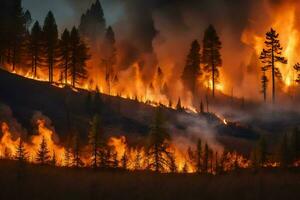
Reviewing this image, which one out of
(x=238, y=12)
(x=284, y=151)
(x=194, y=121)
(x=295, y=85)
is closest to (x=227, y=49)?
(x=238, y=12)

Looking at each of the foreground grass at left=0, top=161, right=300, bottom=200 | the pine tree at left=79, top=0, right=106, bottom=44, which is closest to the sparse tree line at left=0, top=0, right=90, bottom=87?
the pine tree at left=79, top=0, right=106, bottom=44

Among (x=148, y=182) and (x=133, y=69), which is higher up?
(x=133, y=69)

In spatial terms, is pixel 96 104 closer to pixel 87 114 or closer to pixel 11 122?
pixel 87 114

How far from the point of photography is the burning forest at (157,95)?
4509cm

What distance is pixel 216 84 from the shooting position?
91.2 meters

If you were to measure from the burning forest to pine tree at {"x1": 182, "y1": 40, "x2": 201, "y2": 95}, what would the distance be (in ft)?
0.72

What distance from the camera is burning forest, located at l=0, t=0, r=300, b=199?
45.1m

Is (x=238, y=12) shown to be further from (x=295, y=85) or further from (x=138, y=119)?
(x=138, y=119)

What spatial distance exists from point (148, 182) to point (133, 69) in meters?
89.0

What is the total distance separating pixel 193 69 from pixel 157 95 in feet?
27.0

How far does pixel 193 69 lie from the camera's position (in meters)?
89.6

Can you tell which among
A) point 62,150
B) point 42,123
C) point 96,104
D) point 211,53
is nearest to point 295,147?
point 62,150

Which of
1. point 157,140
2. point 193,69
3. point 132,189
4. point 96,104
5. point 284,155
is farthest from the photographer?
point 193,69

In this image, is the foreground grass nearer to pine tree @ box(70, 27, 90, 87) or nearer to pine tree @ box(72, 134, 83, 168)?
pine tree @ box(72, 134, 83, 168)
